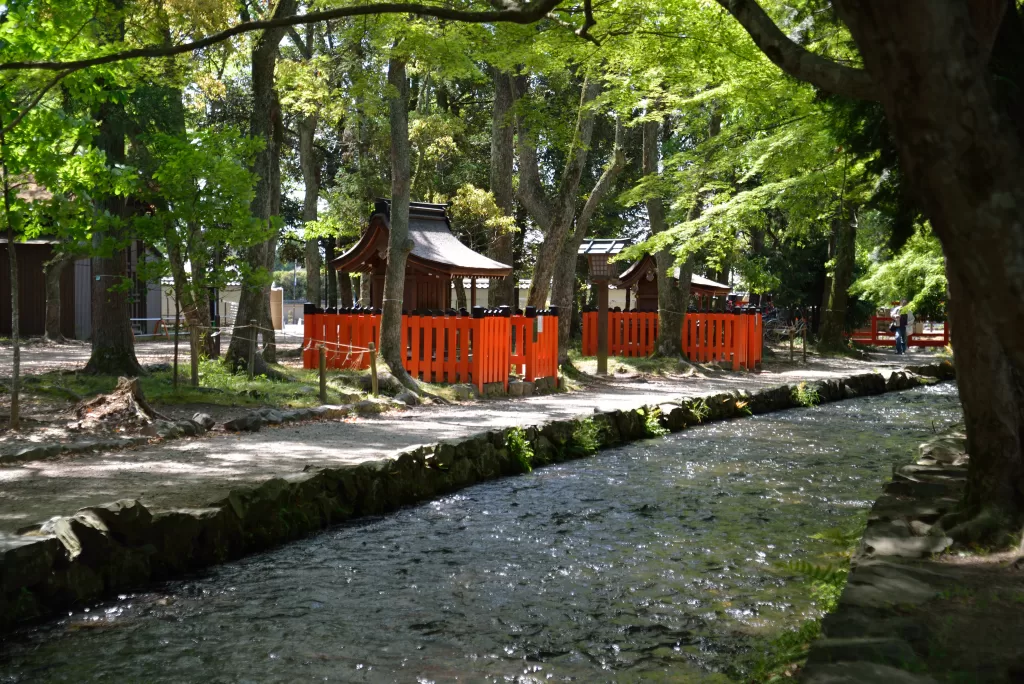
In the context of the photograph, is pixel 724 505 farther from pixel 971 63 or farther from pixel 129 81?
pixel 129 81

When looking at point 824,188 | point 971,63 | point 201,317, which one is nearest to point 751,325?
point 824,188

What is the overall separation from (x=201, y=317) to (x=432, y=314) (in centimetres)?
632

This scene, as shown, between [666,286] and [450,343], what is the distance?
34.5ft

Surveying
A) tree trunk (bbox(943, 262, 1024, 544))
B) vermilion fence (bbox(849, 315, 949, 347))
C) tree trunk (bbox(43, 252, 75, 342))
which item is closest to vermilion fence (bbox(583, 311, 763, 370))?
vermilion fence (bbox(849, 315, 949, 347))

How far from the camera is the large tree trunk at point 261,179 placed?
16828 mm

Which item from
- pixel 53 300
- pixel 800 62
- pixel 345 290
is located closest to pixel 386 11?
pixel 800 62

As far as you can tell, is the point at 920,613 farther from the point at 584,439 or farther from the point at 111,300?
the point at 111,300

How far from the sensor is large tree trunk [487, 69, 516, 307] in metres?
23.7

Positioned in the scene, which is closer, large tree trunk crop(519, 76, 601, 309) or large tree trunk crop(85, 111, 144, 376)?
large tree trunk crop(85, 111, 144, 376)

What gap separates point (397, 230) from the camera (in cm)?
1697

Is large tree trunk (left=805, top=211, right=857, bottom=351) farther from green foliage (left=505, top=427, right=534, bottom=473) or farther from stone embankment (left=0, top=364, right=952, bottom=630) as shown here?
green foliage (left=505, top=427, right=534, bottom=473)

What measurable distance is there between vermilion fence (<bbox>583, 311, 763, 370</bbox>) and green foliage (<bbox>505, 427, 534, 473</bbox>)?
14363 mm

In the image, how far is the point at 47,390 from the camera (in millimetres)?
13656

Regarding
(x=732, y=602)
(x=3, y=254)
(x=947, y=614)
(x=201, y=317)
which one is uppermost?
(x=3, y=254)
